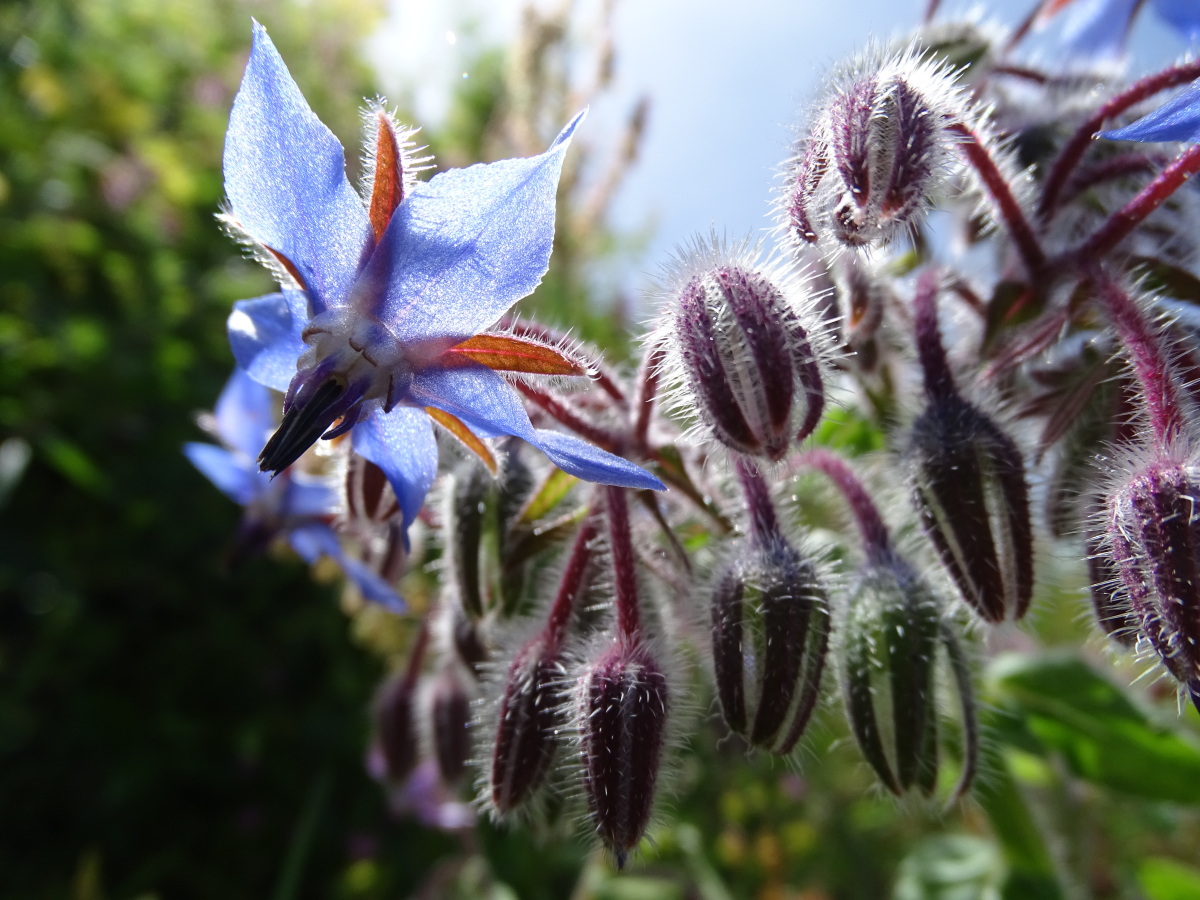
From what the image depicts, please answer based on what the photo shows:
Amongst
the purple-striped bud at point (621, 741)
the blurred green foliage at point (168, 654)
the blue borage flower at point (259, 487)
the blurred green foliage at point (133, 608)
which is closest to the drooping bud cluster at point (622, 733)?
the purple-striped bud at point (621, 741)

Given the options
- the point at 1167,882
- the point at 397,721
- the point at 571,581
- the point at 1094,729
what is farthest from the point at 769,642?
the point at 1167,882

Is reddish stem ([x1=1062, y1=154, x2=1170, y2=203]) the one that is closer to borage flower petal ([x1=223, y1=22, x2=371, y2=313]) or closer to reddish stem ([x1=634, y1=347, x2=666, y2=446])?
reddish stem ([x1=634, y1=347, x2=666, y2=446])

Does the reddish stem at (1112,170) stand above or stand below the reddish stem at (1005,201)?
above

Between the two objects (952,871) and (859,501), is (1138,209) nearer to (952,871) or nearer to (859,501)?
(859,501)

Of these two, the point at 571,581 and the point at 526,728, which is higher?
the point at 571,581

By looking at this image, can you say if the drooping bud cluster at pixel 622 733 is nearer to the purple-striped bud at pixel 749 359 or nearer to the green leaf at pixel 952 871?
the purple-striped bud at pixel 749 359
